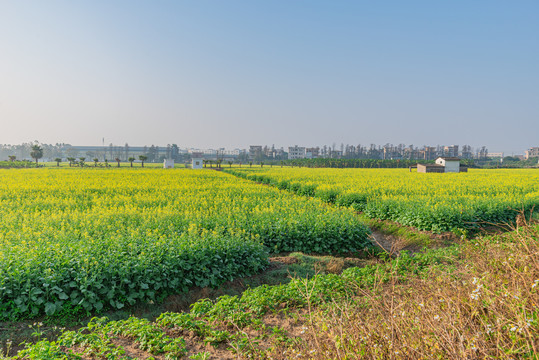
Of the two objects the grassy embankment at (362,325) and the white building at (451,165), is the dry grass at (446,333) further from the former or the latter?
the white building at (451,165)

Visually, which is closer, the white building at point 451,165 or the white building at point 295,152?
the white building at point 451,165

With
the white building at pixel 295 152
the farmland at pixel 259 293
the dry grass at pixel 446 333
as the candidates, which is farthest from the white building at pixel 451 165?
the white building at pixel 295 152

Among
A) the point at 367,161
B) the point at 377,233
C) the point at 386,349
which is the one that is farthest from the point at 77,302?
the point at 367,161

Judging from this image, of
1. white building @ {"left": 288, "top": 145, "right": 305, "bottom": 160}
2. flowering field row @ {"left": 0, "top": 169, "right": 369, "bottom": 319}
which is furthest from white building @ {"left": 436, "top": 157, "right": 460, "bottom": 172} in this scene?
white building @ {"left": 288, "top": 145, "right": 305, "bottom": 160}

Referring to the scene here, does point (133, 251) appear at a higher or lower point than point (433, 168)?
lower

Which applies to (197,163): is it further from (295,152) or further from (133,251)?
(295,152)

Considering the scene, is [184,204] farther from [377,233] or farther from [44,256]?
[377,233]

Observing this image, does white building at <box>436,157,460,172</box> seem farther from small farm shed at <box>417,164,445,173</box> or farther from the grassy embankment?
the grassy embankment

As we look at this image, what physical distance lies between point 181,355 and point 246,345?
100 centimetres

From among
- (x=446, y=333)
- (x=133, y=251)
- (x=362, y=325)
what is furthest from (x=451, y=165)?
(x=446, y=333)

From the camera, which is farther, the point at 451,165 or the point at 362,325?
the point at 451,165

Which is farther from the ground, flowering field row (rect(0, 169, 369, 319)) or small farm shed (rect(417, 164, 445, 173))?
small farm shed (rect(417, 164, 445, 173))

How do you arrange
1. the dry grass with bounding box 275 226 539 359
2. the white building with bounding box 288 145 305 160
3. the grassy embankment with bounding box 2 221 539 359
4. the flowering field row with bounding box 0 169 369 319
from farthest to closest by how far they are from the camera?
the white building with bounding box 288 145 305 160 < the flowering field row with bounding box 0 169 369 319 < the grassy embankment with bounding box 2 221 539 359 < the dry grass with bounding box 275 226 539 359

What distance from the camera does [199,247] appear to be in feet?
28.5
